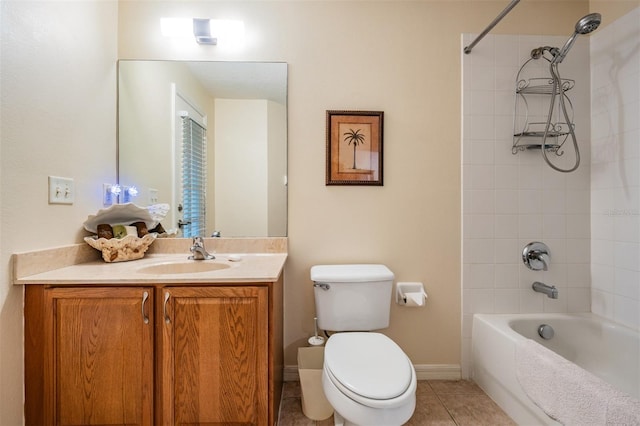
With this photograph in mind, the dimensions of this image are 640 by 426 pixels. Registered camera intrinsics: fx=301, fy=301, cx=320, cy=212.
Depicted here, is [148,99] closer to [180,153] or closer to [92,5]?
[180,153]

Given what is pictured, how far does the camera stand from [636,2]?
157 centimetres

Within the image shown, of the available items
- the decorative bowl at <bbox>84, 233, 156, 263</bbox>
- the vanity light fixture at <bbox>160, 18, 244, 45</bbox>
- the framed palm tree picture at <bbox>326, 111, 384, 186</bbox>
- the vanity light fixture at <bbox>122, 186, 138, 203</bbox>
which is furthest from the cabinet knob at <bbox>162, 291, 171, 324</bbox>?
the vanity light fixture at <bbox>160, 18, 244, 45</bbox>

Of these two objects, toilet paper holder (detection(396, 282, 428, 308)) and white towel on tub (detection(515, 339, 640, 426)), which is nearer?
white towel on tub (detection(515, 339, 640, 426))

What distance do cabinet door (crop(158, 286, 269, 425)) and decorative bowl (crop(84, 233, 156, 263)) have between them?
51 cm

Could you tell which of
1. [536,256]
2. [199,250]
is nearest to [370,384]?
[199,250]

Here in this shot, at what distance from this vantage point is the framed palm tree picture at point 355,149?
1777 mm

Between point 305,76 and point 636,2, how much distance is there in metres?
1.78

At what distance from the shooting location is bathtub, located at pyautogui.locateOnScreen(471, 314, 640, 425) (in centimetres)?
125

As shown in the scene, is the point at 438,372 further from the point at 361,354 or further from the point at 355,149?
the point at 355,149

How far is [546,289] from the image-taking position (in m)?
1.68

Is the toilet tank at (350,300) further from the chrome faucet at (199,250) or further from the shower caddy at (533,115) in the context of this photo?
the shower caddy at (533,115)

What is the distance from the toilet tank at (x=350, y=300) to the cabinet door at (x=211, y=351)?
16.8 inches

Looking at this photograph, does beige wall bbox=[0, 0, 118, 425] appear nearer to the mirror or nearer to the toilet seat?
the mirror

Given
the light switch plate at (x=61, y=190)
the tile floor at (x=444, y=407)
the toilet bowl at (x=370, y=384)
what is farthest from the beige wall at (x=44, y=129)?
the toilet bowl at (x=370, y=384)
